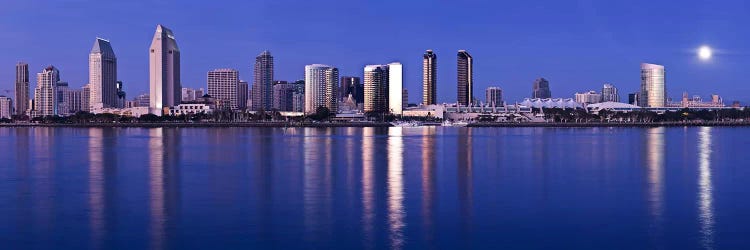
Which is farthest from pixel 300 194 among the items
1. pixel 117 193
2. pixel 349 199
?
pixel 117 193

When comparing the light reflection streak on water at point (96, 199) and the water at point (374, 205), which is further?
the light reflection streak on water at point (96, 199)

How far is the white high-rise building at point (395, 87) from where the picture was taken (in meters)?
158

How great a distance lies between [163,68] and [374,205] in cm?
13080

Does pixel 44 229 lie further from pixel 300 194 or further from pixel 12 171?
pixel 12 171

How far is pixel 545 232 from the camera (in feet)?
40.8

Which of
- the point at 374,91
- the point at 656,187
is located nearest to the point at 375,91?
the point at 374,91

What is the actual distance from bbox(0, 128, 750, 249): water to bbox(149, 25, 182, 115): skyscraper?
380 ft

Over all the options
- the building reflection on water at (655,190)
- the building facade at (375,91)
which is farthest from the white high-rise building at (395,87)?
the building reflection on water at (655,190)

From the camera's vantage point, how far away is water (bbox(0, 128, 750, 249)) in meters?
11.9

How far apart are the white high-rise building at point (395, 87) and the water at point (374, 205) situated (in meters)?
131

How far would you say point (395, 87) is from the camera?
528 feet

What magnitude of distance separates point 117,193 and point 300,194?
3920mm

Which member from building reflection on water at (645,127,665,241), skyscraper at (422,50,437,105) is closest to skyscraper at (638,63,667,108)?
skyscraper at (422,50,437,105)

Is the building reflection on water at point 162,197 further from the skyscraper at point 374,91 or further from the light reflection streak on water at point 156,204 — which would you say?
the skyscraper at point 374,91
